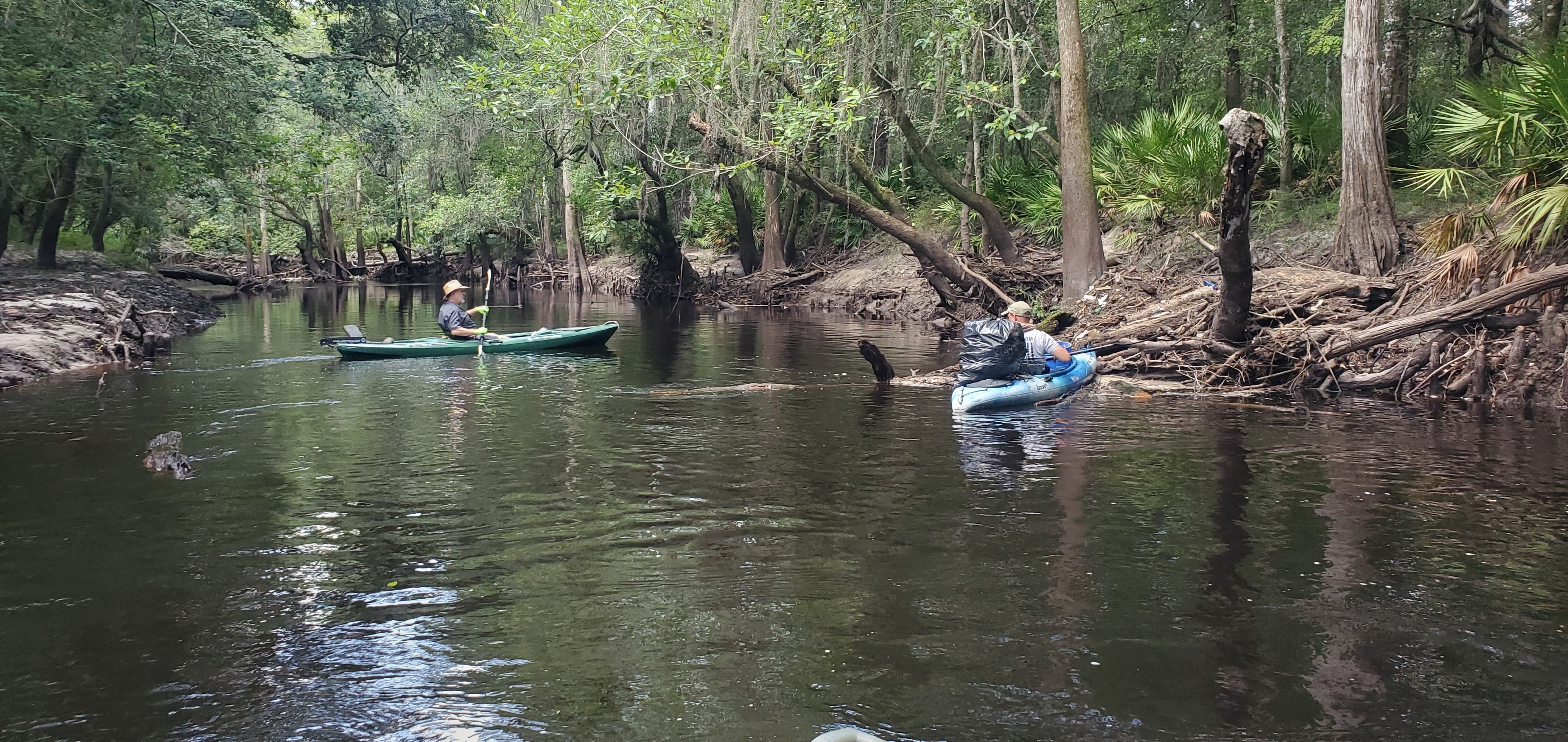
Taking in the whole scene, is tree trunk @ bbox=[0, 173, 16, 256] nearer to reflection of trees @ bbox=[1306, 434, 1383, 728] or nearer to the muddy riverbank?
the muddy riverbank

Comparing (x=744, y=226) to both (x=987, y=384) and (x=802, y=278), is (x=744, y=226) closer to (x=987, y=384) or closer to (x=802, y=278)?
(x=802, y=278)

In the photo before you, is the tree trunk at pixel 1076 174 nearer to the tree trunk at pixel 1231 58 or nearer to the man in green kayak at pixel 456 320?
the tree trunk at pixel 1231 58

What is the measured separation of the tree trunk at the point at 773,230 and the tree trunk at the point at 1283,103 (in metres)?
13.6

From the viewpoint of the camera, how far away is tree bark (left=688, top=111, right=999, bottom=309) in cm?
1747

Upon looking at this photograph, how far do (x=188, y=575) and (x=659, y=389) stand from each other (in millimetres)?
7943

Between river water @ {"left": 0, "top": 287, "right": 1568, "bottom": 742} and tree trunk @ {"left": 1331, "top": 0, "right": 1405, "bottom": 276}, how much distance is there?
342 cm

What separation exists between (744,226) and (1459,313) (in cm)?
2199

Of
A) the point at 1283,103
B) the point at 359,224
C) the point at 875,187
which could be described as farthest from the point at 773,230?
the point at 359,224

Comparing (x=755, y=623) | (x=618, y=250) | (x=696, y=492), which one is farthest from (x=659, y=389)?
→ (x=618, y=250)

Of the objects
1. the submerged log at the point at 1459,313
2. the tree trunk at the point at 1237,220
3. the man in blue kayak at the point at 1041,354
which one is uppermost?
the tree trunk at the point at 1237,220

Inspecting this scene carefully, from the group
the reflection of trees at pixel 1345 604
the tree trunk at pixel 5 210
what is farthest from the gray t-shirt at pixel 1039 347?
the tree trunk at pixel 5 210

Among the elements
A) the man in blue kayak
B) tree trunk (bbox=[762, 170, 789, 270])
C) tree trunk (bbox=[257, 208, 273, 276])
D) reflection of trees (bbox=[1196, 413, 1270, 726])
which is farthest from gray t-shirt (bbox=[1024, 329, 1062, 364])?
tree trunk (bbox=[257, 208, 273, 276])

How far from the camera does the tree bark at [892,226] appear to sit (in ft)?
57.3

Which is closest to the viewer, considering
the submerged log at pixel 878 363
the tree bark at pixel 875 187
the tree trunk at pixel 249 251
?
the submerged log at pixel 878 363
